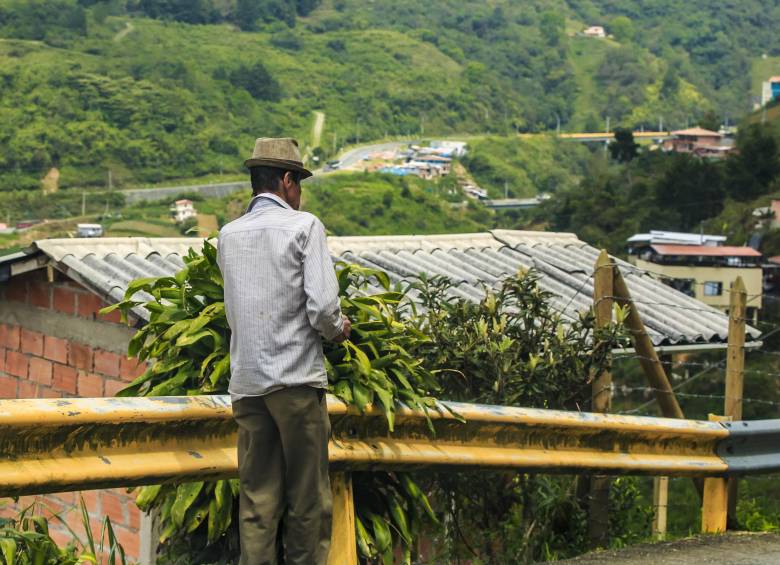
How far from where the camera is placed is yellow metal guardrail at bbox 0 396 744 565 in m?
3.00

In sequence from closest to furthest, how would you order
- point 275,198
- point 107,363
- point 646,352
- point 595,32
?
point 275,198, point 646,352, point 107,363, point 595,32

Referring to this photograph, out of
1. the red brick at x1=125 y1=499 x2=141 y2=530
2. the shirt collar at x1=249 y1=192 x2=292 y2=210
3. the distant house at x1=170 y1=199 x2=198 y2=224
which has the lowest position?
the distant house at x1=170 y1=199 x2=198 y2=224

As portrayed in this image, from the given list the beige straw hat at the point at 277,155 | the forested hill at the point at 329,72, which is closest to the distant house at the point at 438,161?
the forested hill at the point at 329,72

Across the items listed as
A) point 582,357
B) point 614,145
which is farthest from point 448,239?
point 614,145

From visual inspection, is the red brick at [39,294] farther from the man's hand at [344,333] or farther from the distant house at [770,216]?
the distant house at [770,216]

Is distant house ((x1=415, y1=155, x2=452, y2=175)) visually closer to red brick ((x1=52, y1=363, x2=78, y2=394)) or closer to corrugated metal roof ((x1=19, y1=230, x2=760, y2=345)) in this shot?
corrugated metal roof ((x1=19, y1=230, x2=760, y2=345))

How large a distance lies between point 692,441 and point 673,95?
147 metres

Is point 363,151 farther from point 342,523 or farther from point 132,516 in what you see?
point 342,523

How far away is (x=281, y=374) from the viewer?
3398 mm

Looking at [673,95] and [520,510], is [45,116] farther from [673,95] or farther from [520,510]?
[520,510]

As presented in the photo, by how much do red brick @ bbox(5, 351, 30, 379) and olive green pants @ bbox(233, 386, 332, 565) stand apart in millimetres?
5276

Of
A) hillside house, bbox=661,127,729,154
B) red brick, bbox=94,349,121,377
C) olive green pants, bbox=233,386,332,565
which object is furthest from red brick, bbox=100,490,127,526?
hillside house, bbox=661,127,729,154

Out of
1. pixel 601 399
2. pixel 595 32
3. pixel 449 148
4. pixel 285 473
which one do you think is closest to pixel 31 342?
pixel 601 399

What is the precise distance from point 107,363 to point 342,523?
4.44 m
